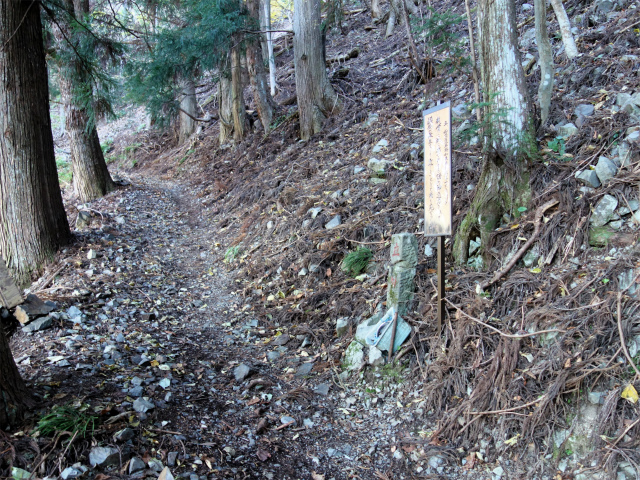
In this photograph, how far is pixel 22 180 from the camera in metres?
5.76

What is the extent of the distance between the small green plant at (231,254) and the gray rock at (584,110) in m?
5.23

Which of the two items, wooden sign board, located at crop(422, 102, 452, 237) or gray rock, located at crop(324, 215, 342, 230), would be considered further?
gray rock, located at crop(324, 215, 342, 230)

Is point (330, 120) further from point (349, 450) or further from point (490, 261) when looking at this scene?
point (349, 450)

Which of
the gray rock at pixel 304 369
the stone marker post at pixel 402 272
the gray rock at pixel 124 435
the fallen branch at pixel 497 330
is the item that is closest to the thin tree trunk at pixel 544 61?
the stone marker post at pixel 402 272

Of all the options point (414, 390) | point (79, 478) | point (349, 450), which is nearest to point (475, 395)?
point (414, 390)

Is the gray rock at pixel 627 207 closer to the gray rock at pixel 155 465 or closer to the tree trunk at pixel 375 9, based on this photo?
the gray rock at pixel 155 465

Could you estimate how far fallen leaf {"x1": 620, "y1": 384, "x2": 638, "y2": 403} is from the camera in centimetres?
259

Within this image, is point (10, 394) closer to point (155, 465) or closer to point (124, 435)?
point (124, 435)

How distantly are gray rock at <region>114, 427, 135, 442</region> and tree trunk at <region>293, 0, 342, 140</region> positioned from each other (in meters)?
7.77

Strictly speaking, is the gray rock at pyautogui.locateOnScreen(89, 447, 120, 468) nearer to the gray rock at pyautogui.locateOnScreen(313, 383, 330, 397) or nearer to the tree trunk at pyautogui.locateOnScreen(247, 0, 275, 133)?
the gray rock at pyautogui.locateOnScreen(313, 383, 330, 397)

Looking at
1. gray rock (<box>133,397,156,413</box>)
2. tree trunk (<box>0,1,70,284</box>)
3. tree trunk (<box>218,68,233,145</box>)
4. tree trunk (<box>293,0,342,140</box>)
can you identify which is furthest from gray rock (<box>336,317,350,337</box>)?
tree trunk (<box>218,68,233,145</box>)

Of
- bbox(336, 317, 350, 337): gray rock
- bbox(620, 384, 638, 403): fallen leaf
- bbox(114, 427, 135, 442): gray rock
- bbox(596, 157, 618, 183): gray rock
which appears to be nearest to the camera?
bbox(620, 384, 638, 403): fallen leaf

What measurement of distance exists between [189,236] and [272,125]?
454 cm

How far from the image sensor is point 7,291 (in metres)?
4.34
